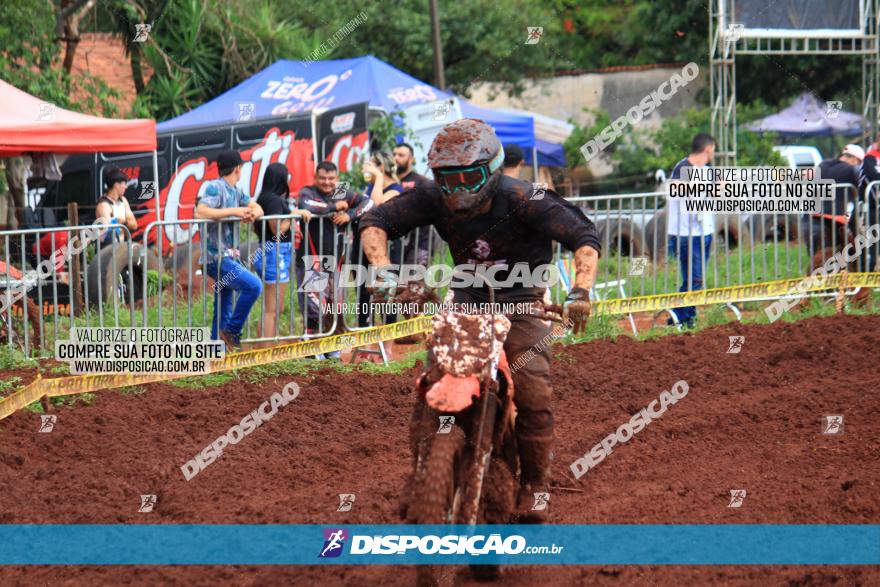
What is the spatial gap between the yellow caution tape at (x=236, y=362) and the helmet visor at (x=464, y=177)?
4.99m

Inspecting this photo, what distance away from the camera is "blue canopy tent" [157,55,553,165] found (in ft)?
74.6

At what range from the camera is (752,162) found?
26938mm

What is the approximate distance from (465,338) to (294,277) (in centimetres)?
637

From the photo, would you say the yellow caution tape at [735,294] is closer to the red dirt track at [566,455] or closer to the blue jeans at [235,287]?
the red dirt track at [566,455]

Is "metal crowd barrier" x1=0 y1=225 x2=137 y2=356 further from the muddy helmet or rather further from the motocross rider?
the muddy helmet

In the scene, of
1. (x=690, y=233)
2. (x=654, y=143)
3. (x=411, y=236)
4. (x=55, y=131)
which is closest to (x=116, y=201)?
(x=55, y=131)

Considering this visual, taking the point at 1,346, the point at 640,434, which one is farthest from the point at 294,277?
the point at 640,434

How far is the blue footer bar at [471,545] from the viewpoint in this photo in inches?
230

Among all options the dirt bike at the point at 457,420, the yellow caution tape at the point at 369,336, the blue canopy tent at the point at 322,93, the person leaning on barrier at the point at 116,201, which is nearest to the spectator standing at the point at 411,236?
the yellow caution tape at the point at 369,336

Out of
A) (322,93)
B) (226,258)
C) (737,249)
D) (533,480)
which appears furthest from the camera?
(322,93)

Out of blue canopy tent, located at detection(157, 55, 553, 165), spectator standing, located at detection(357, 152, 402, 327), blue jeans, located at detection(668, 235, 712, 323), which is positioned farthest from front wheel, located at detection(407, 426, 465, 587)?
blue canopy tent, located at detection(157, 55, 553, 165)

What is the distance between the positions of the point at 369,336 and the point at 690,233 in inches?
152

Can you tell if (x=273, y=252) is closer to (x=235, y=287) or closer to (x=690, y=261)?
(x=235, y=287)

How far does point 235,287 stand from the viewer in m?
11.1
